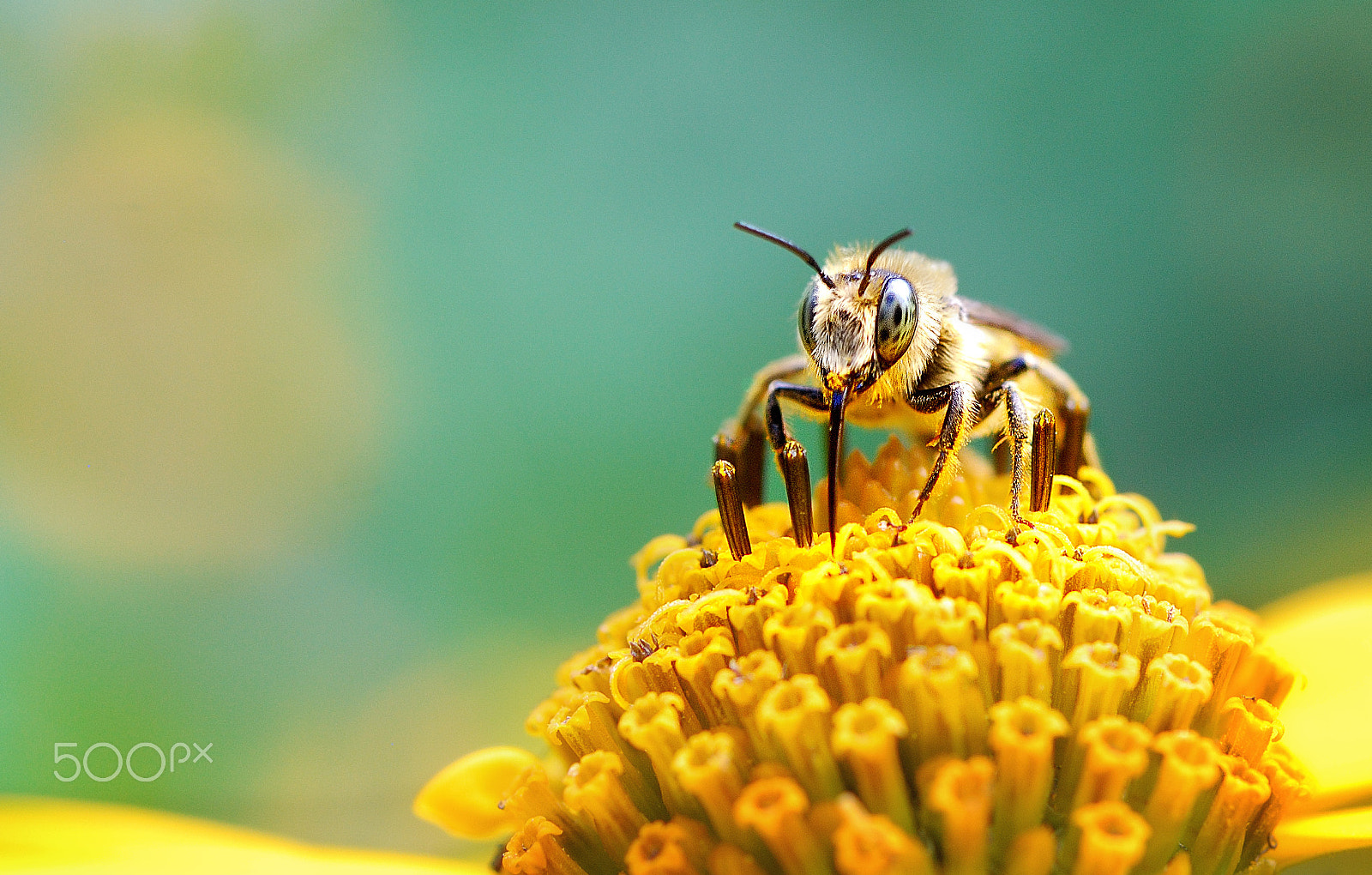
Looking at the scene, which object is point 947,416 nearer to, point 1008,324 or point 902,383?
point 902,383

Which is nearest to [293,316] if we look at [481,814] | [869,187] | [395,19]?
[395,19]

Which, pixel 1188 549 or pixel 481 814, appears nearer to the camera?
pixel 481 814

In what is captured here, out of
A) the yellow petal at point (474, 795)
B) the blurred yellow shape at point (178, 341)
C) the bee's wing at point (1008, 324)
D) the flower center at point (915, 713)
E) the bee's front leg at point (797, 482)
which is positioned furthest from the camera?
the blurred yellow shape at point (178, 341)

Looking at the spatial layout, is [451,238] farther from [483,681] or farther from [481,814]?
[481,814]

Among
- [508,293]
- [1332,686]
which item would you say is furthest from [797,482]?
[508,293]

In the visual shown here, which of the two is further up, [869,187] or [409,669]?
[869,187]
